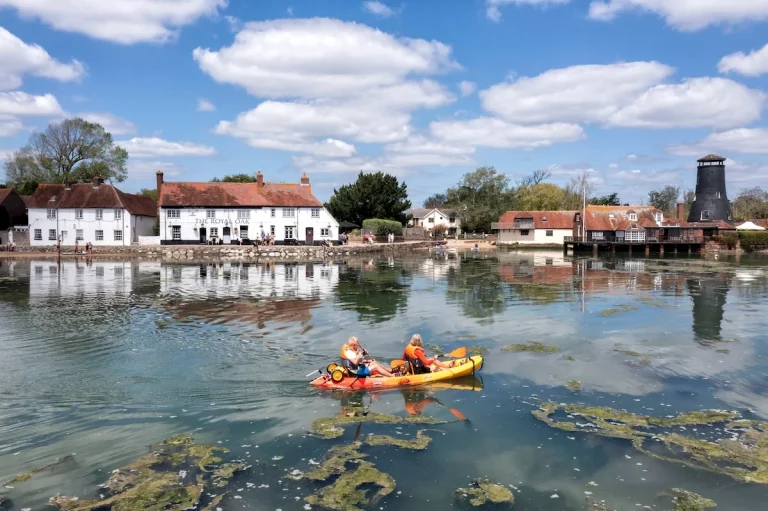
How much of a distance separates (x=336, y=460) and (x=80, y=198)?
214ft

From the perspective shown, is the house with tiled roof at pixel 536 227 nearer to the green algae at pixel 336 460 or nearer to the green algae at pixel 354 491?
the green algae at pixel 336 460

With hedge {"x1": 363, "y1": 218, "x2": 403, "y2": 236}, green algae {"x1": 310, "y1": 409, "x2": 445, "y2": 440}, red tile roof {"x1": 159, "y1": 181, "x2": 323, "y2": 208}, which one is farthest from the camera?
hedge {"x1": 363, "y1": 218, "x2": 403, "y2": 236}

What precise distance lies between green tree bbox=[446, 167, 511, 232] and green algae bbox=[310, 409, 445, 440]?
9076 centimetres

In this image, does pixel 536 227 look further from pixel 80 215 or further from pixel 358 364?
pixel 358 364

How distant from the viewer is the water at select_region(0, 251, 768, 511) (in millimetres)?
9906

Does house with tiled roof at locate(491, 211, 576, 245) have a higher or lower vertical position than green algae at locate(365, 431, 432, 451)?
higher

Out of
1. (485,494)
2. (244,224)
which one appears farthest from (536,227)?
(485,494)

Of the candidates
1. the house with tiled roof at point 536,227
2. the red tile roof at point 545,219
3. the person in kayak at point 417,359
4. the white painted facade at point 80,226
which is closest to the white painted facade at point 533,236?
the house with tiled roof at point 536,227

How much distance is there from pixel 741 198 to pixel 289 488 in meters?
140

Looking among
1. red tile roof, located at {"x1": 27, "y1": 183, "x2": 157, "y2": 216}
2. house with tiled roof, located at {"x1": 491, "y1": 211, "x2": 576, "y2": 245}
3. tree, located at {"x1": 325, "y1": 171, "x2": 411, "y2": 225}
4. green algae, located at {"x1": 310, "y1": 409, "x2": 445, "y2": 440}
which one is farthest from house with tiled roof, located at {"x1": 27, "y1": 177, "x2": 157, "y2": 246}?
green algae, located at {"x1": 310, "y1": 409, "x2": 445, "y2": 440}

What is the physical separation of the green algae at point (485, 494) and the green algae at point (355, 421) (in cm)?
294

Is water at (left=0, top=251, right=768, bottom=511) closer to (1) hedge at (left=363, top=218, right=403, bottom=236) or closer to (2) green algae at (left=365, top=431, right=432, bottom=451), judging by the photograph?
(2) green algae at (left=365, top=431, right=432, bottom=451)

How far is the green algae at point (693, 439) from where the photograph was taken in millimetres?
10273

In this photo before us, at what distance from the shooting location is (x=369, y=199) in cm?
8519
